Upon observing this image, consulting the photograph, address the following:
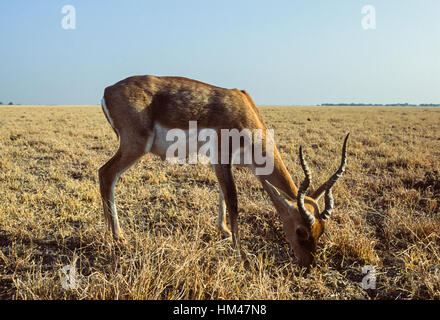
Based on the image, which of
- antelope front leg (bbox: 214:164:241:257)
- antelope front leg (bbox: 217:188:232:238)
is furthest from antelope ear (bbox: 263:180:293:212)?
antelope front leg (bbox: 217:188:232:238)

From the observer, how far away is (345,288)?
3.27 m

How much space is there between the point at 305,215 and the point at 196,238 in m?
1.23

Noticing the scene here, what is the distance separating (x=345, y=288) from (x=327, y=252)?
68cm

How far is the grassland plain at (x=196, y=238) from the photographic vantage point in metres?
2.92

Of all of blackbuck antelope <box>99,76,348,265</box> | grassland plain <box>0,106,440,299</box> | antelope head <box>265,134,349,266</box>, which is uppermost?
blackbuck antelope <box>99,76,348,265</box>

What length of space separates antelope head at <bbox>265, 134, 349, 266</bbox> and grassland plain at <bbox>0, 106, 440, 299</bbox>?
0.88ft

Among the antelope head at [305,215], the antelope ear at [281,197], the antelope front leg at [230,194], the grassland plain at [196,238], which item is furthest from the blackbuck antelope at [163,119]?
the grassland plain at [196,238]

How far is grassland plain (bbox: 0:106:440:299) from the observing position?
9.57 ft

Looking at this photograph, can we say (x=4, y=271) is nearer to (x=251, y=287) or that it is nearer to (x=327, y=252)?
(x=251, y=287)

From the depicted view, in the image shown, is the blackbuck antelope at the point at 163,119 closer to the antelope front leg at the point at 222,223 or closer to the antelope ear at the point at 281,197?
the antelope front leg at the point at 222,223

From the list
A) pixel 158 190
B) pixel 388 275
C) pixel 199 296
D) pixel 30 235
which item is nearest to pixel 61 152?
pixel 158 190

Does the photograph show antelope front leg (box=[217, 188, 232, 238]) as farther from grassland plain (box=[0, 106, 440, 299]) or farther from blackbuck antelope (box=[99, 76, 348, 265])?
grassland plain (box=[0, 106, 440, 299])

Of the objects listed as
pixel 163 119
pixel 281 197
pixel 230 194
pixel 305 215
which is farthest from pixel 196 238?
pixel 163 119

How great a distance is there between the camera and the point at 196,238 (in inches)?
135
